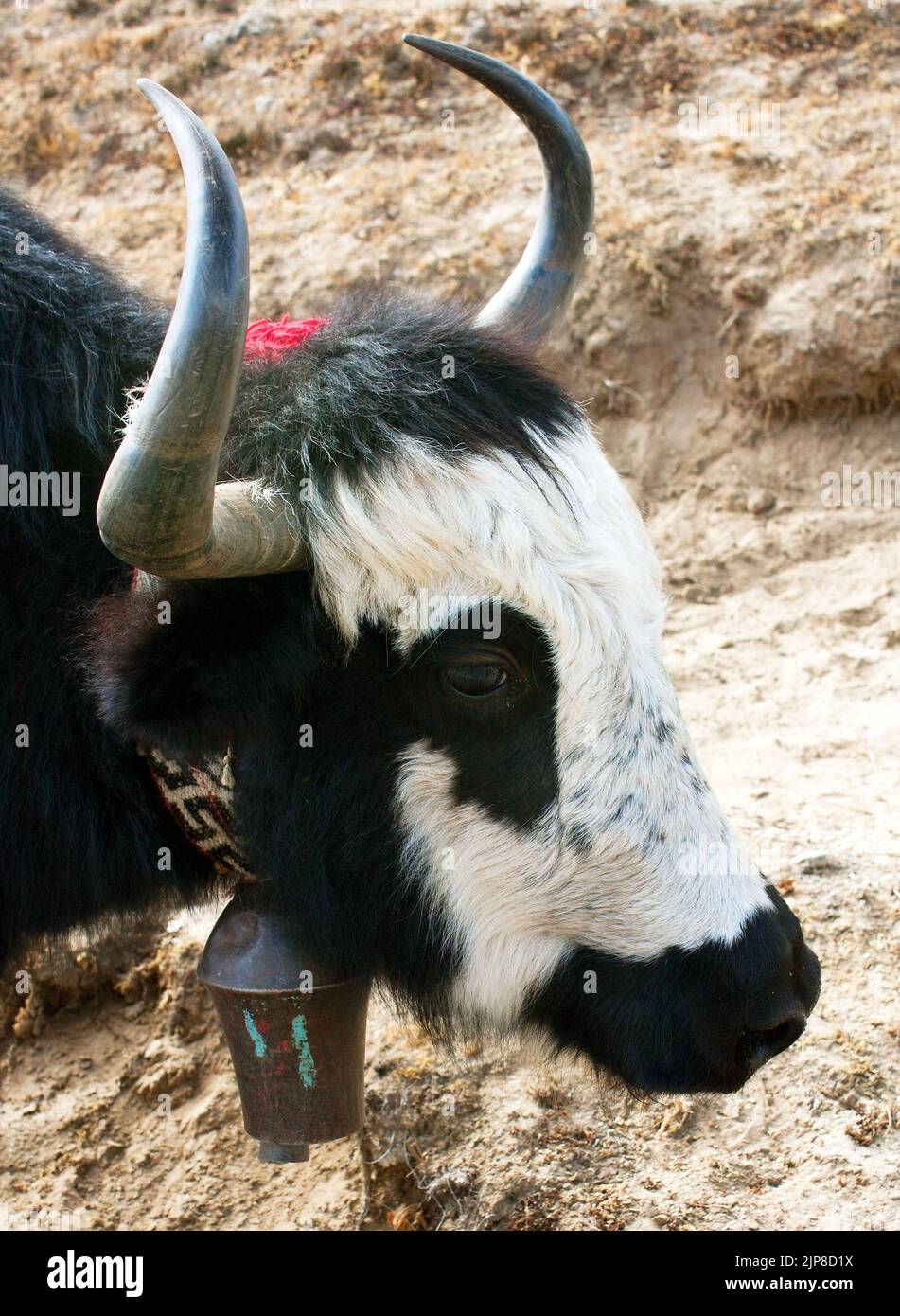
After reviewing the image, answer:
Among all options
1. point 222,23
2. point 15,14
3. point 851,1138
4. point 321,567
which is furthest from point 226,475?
point 15,14

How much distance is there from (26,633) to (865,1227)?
8.41ft

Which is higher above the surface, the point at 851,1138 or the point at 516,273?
the point at 516,273

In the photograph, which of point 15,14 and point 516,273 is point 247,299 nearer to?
point 516,273

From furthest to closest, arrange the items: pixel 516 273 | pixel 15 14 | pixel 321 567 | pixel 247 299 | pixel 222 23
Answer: pixel 15 14 < pixel 222 23 < pixel 516 273 < pixel 321 567 < pixel 247 299

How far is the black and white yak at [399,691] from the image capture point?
2.64 m

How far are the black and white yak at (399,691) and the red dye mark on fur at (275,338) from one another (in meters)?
0.01

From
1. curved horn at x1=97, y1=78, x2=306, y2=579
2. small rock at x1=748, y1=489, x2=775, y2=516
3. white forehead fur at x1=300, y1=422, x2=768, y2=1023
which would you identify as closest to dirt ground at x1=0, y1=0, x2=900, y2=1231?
small rock at x1=748, y1=489, x2=775, y2=516

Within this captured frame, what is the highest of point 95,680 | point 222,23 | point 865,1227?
point 222,23

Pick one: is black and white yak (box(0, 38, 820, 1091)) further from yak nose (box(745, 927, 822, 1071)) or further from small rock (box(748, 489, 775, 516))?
small rock (box(748, 489, 775, 516))

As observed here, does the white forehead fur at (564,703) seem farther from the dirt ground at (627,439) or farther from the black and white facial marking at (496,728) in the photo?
the dirt ground at (627,439)

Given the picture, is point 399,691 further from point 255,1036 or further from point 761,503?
point 761,503

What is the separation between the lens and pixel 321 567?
8.66ft

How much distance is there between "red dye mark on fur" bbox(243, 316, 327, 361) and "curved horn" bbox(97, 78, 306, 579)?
0.66 meters

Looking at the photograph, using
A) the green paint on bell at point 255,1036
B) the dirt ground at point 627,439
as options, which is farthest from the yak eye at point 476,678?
the dirt ground at point 627,439
